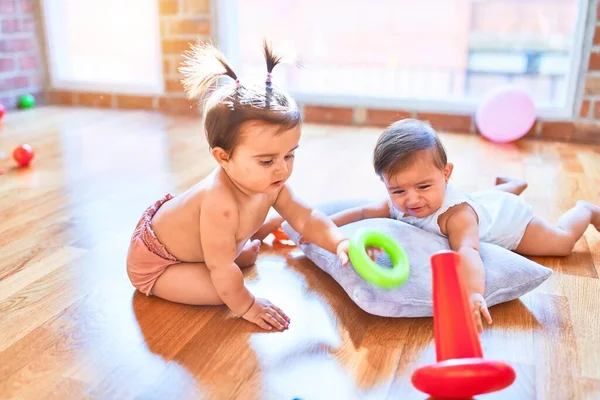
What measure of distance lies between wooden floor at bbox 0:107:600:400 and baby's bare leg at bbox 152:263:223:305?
21mm

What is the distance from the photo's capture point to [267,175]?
3.67 ft

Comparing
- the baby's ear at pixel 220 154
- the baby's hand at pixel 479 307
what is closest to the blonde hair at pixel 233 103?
the baby's ear at pixel 220 154

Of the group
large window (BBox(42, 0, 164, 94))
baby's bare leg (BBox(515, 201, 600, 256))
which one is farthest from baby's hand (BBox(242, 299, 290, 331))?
large window (BBox(42, 0, 164, 94))

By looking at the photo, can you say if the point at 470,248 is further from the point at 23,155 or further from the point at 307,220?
the point at 23,155

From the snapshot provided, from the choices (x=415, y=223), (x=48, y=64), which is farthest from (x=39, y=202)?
(x=48, y=64)

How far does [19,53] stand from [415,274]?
291 cm

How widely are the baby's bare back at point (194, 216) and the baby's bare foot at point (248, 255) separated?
0.12m

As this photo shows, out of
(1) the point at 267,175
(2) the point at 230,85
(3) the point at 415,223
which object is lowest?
(3) the point at 415,223

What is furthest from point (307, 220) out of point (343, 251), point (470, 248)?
point (470, 248)

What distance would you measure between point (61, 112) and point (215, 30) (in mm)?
954

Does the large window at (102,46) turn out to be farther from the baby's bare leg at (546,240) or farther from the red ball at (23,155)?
the baby's bare leg at (546,240)

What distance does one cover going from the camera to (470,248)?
1.25 metres

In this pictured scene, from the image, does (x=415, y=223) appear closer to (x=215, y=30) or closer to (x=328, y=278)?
(x=328, y=278)

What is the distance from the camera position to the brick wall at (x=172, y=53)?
3076mm
